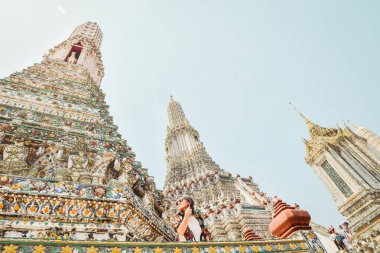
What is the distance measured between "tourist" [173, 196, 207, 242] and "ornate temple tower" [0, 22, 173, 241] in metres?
0.63

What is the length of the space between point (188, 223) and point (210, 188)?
19401 mm

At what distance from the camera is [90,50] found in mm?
15055

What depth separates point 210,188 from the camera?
22.2 metres

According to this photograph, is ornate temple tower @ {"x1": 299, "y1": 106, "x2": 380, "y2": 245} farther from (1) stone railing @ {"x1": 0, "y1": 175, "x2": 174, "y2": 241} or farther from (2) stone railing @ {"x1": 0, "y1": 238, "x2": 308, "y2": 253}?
(1) stone railing @ {"x1": 0, "y1": 175, "x2": 174, "y2": 241}

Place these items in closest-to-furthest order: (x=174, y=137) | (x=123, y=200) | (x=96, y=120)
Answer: (x=123, y=200) < (x=96, y=120) < (x=174, y=137)

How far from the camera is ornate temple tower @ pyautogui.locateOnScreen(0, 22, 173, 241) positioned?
304 cm

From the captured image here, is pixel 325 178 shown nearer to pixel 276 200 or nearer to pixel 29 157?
pixel 276 200

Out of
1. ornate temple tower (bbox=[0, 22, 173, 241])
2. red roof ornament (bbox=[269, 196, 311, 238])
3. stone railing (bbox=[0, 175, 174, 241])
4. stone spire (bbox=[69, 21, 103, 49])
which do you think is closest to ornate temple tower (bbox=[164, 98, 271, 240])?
ornate temple tower (bbox=[0, 22, 173, 241])

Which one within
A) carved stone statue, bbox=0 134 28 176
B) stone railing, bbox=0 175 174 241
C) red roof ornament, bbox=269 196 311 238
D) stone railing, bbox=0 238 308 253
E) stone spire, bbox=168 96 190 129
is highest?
stone spire, bbox=168 96 190 129

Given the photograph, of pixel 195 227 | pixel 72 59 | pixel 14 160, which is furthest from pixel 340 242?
pixel 72 59

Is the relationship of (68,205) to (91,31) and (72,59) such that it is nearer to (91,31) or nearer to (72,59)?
(72,59)

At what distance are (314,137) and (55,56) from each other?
19589 mm

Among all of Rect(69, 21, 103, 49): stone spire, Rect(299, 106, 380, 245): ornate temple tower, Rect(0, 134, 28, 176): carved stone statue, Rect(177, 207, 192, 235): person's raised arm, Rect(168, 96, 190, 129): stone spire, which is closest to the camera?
Rect(177, 207, 192, 235): person's raised arm

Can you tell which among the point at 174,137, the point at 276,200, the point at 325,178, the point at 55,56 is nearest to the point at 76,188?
the point at 276,200
